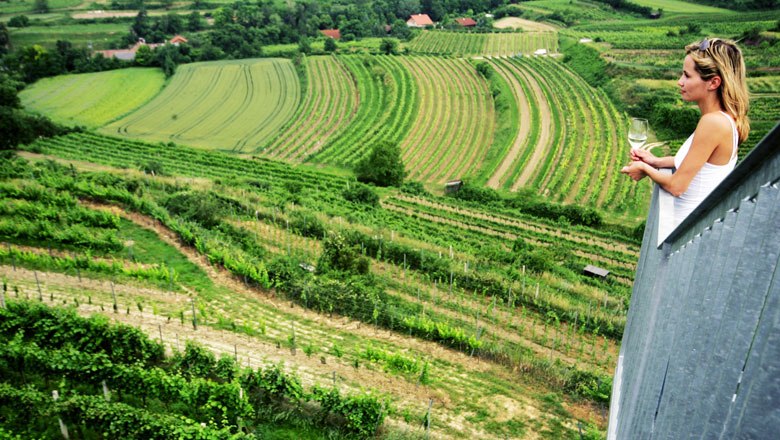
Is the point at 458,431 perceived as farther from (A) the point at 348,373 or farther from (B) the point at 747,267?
(B) the point at 747,267

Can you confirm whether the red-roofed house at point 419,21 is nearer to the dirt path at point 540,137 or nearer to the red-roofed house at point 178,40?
the red-roofed house at point 178,40

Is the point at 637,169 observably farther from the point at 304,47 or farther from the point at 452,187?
the point at 304,47

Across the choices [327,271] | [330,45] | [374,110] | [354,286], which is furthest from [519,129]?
[330,45]

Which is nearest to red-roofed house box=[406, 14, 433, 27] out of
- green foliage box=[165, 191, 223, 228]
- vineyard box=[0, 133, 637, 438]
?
vineyard box=[0, 133, 637, 438]

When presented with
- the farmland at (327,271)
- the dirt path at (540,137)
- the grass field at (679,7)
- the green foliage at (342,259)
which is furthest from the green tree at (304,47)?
the green foliage at (342,259)

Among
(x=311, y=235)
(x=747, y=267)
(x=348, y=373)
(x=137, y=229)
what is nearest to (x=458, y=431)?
(x=348, y=373)

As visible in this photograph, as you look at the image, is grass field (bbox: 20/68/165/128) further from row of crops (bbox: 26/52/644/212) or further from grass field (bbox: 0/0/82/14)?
grass field (bbox: 0/0/82/14)
